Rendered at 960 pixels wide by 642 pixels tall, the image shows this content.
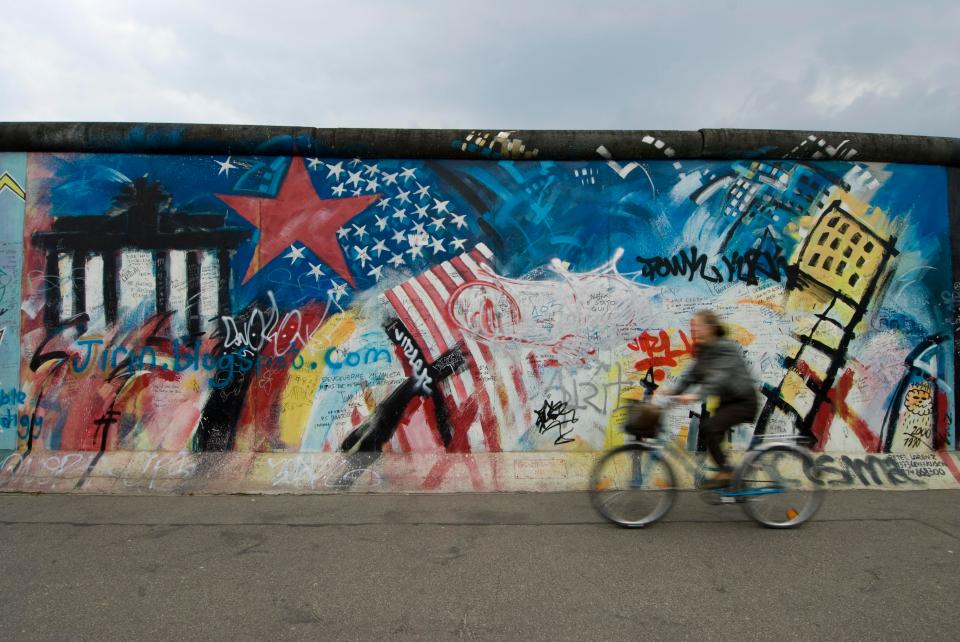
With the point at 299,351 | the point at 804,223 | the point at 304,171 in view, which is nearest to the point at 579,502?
the point at 299,351

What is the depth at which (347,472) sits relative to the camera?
19.8ft

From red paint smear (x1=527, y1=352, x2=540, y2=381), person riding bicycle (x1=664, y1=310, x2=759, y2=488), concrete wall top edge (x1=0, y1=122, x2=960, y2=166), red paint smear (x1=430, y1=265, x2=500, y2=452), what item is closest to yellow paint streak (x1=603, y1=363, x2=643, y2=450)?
red paint smear (x1=527, y1=352, x2=540, y2=381)

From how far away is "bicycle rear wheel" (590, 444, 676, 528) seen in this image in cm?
467

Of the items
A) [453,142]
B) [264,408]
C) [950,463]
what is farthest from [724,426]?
[264,408]

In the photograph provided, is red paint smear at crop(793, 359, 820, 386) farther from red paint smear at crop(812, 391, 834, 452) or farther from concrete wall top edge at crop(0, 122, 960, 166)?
concrete wall top edge at crop(0, 122, 960, 166)

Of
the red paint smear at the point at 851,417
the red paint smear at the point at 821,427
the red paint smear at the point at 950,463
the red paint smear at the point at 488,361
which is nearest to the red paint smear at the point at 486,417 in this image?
the red paint smear at the point at 488,361

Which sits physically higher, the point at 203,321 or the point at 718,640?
the point at 203,321

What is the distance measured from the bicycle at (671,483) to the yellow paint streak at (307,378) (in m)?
3.18

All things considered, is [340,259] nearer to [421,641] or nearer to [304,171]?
[304,171]

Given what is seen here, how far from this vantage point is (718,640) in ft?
9.84

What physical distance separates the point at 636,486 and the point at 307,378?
11.9 feet

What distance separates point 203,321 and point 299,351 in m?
1.10

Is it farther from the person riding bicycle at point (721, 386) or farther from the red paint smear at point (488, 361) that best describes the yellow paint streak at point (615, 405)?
the person riding bicycle at point (721, 386)

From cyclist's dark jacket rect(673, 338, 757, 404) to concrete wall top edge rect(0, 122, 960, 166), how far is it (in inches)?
106
